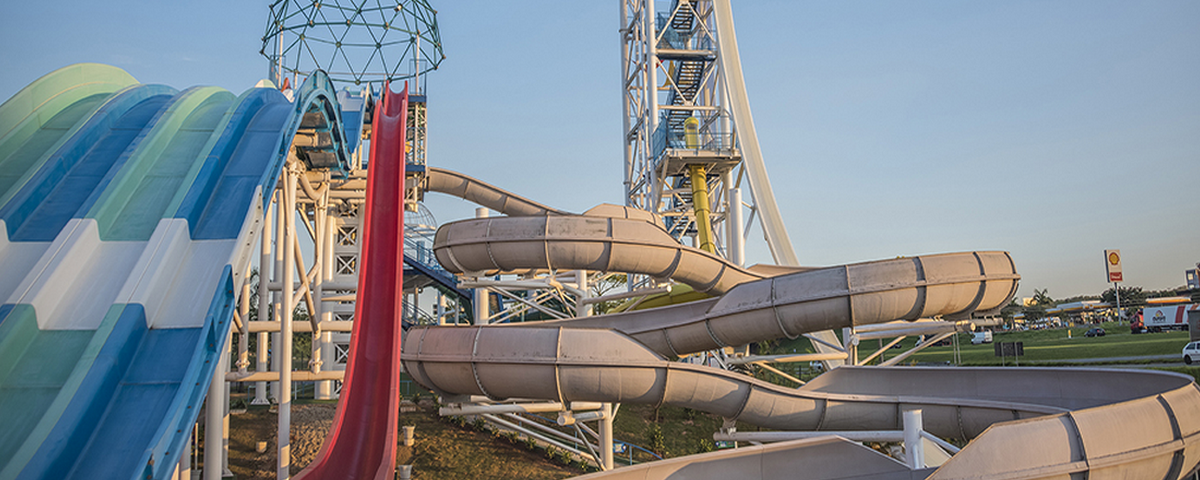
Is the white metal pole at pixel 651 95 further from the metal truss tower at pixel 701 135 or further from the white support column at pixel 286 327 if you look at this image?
the white support column at pixel 286 327

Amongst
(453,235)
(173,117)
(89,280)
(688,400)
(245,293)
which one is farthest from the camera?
(453,235)

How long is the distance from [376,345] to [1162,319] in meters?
49.5

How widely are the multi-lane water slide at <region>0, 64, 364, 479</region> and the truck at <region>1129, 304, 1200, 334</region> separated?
5101 centimetres

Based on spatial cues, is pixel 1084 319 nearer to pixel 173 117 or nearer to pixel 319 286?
pixel 319 286

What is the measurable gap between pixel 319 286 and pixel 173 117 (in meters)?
11.1

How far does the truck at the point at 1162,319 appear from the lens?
43156 millimetres

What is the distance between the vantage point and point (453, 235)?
14.0 metres

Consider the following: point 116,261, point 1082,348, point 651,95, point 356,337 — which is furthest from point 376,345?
point 1082,348

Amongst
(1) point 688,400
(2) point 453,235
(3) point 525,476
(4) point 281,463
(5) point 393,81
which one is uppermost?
(5) point 393,81

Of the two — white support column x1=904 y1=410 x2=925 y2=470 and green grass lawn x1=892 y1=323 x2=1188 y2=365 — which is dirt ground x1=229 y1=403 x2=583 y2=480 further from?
green grass lawn x1=892 y1=323 x2=1188 y2=365

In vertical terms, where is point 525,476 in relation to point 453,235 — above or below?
below

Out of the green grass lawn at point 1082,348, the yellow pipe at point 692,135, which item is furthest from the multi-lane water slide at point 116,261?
the green grass lawn at point 1082,348

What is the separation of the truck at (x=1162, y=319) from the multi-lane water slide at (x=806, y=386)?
38.9 m

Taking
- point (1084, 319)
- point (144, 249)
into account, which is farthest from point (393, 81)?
point (1084, 319)
